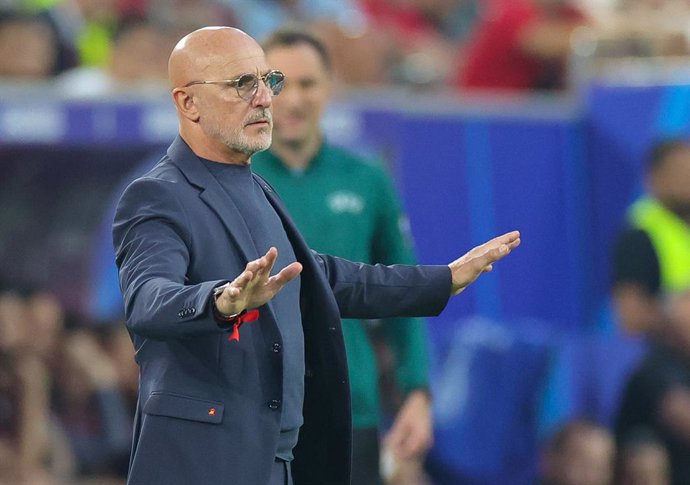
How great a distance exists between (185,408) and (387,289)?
72 centimetres

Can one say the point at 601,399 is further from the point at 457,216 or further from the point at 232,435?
the point at 232,435

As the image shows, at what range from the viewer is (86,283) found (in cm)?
733

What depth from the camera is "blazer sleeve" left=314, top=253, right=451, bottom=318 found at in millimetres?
4090

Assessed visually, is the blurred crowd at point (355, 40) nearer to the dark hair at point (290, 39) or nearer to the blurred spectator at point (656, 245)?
the blurred spectator at point (656, 245)

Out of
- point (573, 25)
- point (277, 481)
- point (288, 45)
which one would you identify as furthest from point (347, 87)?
point (277, 481)

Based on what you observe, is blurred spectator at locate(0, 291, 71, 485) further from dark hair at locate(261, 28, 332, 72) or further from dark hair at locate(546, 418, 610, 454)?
dark hair at locate(546, 418, 610, 454)

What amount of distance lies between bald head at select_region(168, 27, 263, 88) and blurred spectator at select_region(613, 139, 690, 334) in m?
4.42

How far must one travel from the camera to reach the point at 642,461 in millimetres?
7742

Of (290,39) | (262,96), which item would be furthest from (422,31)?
(262,96)

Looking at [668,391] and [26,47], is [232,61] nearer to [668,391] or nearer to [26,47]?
[26,47]

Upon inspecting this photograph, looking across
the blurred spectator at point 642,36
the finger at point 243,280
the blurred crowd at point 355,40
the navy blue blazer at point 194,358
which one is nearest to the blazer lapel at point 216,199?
the navy blue blazer at point 194,358

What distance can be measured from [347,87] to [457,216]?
3.01ft

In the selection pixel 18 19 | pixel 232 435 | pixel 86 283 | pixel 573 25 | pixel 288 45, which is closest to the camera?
pixel 232 435

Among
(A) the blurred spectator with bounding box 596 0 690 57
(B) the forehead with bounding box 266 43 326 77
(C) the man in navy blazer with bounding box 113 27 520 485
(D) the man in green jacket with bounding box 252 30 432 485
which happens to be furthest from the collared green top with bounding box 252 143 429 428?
(A) the blurred spectator with bounding box 596 0 690 57
